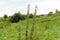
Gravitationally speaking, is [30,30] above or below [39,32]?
above

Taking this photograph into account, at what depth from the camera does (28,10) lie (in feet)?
22.8

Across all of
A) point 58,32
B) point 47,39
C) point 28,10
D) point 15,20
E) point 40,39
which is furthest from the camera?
point 15,20

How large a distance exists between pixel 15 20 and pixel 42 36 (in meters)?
28.1

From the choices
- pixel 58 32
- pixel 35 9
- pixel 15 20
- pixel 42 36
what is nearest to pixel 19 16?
pixel 15 20

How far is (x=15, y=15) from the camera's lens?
149ft

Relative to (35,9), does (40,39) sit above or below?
below

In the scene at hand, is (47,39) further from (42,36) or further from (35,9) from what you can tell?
(35,9)

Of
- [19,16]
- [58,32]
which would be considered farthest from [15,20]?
[58,32]

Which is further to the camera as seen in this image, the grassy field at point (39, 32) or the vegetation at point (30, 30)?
the grassy field at point (39, 32)

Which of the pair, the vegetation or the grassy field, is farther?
the grassy field

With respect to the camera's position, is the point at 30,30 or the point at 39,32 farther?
the point at 39,32

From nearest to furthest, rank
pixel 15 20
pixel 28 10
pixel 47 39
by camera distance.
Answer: pixel 28 10 < pixel 47 39 < pixel 15 20

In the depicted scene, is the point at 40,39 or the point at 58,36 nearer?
the point at 40,39

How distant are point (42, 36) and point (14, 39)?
2501 mm
